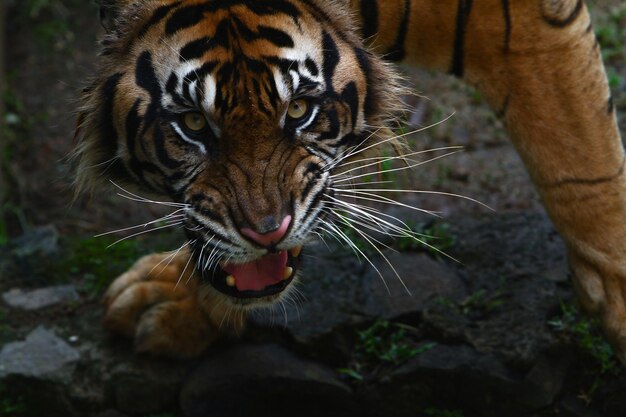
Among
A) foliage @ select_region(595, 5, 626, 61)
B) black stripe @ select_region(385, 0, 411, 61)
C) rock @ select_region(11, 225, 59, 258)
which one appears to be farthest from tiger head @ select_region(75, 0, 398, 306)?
foliage @ select_region(595, 5, 626, 61)

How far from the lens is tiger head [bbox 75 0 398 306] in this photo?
2.45 metres

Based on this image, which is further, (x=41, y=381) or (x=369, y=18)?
(x=41, y=381)

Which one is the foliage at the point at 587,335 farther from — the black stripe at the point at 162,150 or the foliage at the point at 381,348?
the black stripe at the point at 162,150

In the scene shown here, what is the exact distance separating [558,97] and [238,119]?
41.2 inches

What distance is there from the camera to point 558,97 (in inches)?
115

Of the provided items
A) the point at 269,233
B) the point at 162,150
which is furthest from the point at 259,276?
the point at 162,150

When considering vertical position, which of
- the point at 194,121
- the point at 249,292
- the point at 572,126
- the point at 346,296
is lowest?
the point at 346,296

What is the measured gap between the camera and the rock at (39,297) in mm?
3746

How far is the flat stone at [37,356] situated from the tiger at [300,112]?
0.59m

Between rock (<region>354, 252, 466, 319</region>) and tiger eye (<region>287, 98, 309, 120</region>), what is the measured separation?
3.39 feet

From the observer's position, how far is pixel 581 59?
2928mm

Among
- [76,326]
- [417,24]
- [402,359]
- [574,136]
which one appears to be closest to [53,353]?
[76,326]

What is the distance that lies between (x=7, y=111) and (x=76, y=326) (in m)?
2.54

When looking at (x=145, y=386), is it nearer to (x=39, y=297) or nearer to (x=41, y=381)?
(x=41, y=381)
